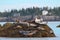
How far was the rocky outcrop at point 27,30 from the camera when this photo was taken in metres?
4.55

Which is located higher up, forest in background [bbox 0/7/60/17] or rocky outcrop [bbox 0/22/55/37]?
forest in background [bbox 0/7/60/17]

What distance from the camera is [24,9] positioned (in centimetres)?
464

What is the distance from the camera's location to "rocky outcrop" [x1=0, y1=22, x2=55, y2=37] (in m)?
4.55

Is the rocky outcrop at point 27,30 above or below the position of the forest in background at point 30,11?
below

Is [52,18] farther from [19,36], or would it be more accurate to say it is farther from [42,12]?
[19,36]

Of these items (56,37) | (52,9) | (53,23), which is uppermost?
(52,9)

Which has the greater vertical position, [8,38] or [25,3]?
[25,3]

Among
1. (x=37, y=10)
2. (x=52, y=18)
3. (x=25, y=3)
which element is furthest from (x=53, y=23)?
(x=25, y=3)

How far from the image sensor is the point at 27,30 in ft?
15.0

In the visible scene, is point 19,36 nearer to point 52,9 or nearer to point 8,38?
point 8,38

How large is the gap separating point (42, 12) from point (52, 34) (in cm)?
51

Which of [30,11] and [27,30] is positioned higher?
[30,11]

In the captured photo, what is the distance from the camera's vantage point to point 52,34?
453 centimetres

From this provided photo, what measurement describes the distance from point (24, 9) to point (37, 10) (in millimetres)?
276
